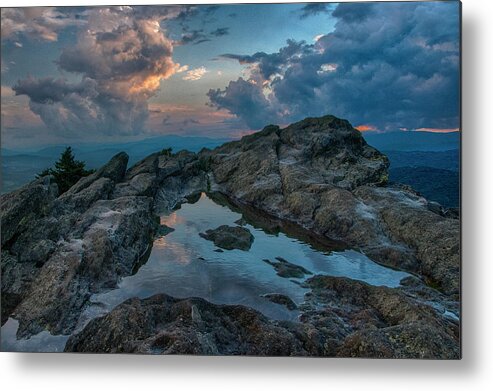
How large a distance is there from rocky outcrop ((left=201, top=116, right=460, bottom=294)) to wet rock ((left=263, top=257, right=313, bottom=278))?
3.10ft

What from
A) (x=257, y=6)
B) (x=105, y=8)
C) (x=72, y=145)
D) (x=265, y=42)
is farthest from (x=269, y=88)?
(x=72, y=145)

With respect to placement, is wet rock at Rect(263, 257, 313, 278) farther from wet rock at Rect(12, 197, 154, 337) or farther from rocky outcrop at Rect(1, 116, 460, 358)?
wet rock at Rect(12, 197, 154, 337)

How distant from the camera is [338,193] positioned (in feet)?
27.9

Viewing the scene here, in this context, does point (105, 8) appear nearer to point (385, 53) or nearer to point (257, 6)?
point (257, 6)

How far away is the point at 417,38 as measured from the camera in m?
7.38

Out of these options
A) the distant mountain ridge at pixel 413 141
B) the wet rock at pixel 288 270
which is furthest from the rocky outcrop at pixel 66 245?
the distant mountain ridge at pixel 413 141

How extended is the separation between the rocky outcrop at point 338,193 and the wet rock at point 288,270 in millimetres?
944

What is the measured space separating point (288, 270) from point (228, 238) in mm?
1259

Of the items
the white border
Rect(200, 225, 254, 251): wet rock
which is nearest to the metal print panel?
Rect(200, 225, 254, 251): wet rock

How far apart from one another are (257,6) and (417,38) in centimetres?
Result: 281

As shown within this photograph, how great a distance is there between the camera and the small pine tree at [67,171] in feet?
26.9

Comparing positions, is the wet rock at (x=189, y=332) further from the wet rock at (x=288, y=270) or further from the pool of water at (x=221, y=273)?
the wet rock at (x=288, y=270)

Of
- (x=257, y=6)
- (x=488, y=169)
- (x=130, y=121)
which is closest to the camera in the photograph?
(x=488, y=169)

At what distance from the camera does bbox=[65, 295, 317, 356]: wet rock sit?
23.2 feet
